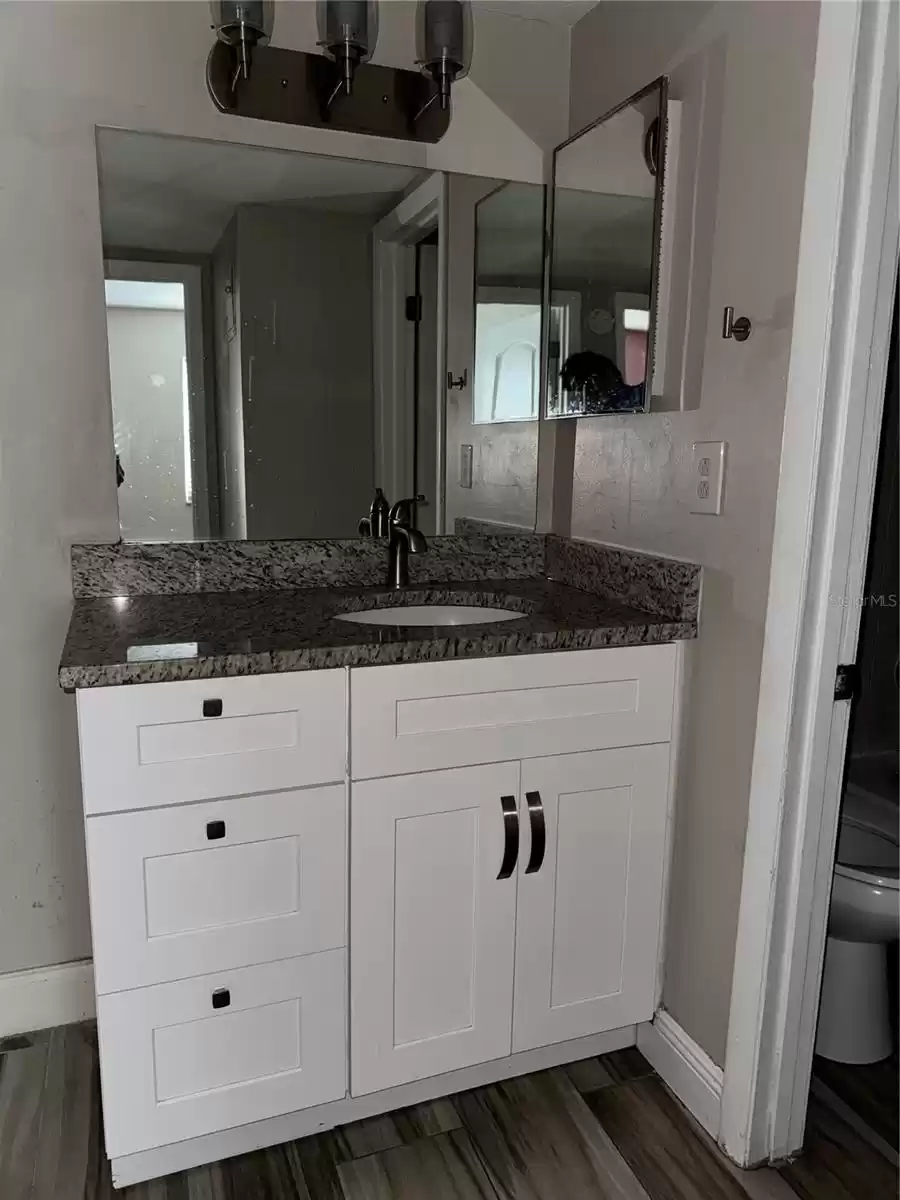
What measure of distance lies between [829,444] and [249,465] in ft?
3.58

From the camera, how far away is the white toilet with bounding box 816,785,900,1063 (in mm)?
1637

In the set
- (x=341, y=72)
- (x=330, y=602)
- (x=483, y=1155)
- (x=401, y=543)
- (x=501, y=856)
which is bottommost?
(x=483, y=1155)

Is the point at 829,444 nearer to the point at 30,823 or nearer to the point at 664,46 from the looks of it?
the point at 664,46

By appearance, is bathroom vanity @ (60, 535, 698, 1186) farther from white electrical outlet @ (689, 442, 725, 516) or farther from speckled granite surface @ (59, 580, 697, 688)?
white electrical outlet @ (689, 442, 725, 516)

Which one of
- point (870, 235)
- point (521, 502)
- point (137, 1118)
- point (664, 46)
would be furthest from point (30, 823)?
point (664, 46)

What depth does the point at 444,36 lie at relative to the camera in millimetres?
1601

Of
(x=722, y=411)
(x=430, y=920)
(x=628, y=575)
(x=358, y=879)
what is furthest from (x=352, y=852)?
(x=722, y=411)

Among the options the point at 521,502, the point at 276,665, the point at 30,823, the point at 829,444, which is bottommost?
the point at 30,823

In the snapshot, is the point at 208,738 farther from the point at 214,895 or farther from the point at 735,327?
the point at 735,327

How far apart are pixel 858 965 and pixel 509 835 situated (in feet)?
2.76

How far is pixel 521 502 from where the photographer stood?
1.99 metres

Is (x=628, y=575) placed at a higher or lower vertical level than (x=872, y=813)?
higher

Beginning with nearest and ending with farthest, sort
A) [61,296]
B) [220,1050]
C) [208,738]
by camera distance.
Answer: [208,738] → [220,1050] → [61,296]

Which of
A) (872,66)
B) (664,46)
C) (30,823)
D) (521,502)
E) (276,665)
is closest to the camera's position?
(872,66)
